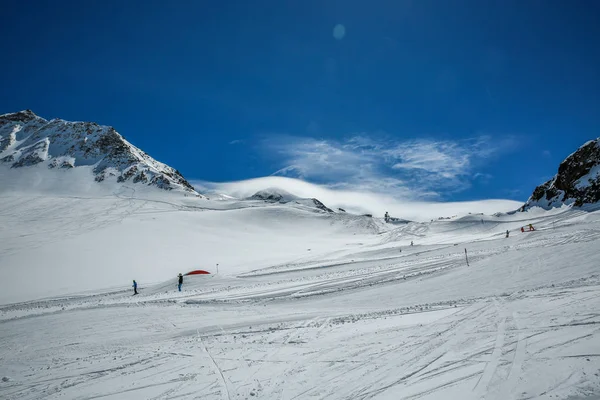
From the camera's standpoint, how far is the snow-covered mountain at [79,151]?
122125 millimetres

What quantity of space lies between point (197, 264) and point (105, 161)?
383 feet

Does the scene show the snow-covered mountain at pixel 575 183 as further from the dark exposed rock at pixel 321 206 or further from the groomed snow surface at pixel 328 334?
the dark exposed rock at pixel 321 206

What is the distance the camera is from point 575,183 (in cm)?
6122

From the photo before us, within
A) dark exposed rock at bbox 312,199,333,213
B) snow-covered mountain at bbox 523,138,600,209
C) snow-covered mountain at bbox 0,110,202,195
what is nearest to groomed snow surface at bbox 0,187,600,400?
snow-covered mountain at bbox 523,138,600,209

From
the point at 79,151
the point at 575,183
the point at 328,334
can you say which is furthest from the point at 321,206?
the point at 328,334

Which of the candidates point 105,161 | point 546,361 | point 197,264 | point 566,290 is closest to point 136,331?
point 546,361

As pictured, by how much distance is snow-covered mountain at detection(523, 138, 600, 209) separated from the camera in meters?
56.6

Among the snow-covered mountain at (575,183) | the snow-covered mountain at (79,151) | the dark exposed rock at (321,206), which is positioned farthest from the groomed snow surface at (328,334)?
the dark exposed rock at (321,206)

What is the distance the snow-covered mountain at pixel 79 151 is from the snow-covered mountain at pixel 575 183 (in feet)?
338

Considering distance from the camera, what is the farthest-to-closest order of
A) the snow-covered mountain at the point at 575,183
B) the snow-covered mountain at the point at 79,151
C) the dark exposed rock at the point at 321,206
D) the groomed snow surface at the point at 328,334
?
1. the dark exposed rock at the point at 321,206
2. the snow-covered mountain at the point at 79,151
3. the snow-covered mountain at the point at 575,183
4. the groomed snow surface at the point at 328,334

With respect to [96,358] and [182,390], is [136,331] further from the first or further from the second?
[182,390]

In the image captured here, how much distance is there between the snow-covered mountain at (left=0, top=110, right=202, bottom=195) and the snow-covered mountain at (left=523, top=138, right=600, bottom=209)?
10315cm

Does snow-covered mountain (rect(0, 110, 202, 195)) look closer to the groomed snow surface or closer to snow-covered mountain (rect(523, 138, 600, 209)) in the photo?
the groomed snow surface

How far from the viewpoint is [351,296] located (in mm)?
18109
